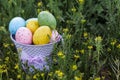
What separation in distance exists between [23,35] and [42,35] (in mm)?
161

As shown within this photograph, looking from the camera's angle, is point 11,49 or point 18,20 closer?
point 18,20

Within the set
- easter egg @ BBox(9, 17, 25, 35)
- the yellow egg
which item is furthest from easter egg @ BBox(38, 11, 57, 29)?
easter egg @ BBox(9, 17, 25, 35)

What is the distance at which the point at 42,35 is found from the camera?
279cm

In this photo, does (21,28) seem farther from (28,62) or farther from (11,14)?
(11,14)

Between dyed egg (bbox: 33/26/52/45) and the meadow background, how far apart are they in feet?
0.40

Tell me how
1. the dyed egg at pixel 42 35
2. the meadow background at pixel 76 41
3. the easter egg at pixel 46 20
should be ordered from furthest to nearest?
the easter egg at pixel 46 20 → the dyed egg at pixel 42 35 → the meadow background at pixel 76 41

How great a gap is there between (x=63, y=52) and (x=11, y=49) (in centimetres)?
70

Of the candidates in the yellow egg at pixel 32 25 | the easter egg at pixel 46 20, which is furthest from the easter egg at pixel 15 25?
the easter egg at pixel 46 20

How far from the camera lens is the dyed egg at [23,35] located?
2.81 metres

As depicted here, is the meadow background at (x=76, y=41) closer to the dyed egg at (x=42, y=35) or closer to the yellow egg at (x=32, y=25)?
the dyed egg at (x=42, y=35)

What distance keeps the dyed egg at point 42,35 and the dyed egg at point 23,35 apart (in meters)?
0.05

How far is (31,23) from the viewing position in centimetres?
292

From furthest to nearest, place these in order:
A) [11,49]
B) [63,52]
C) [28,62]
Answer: [11,49] < [28,62] < [63,52]

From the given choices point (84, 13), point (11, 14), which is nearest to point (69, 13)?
point (84, 13)
